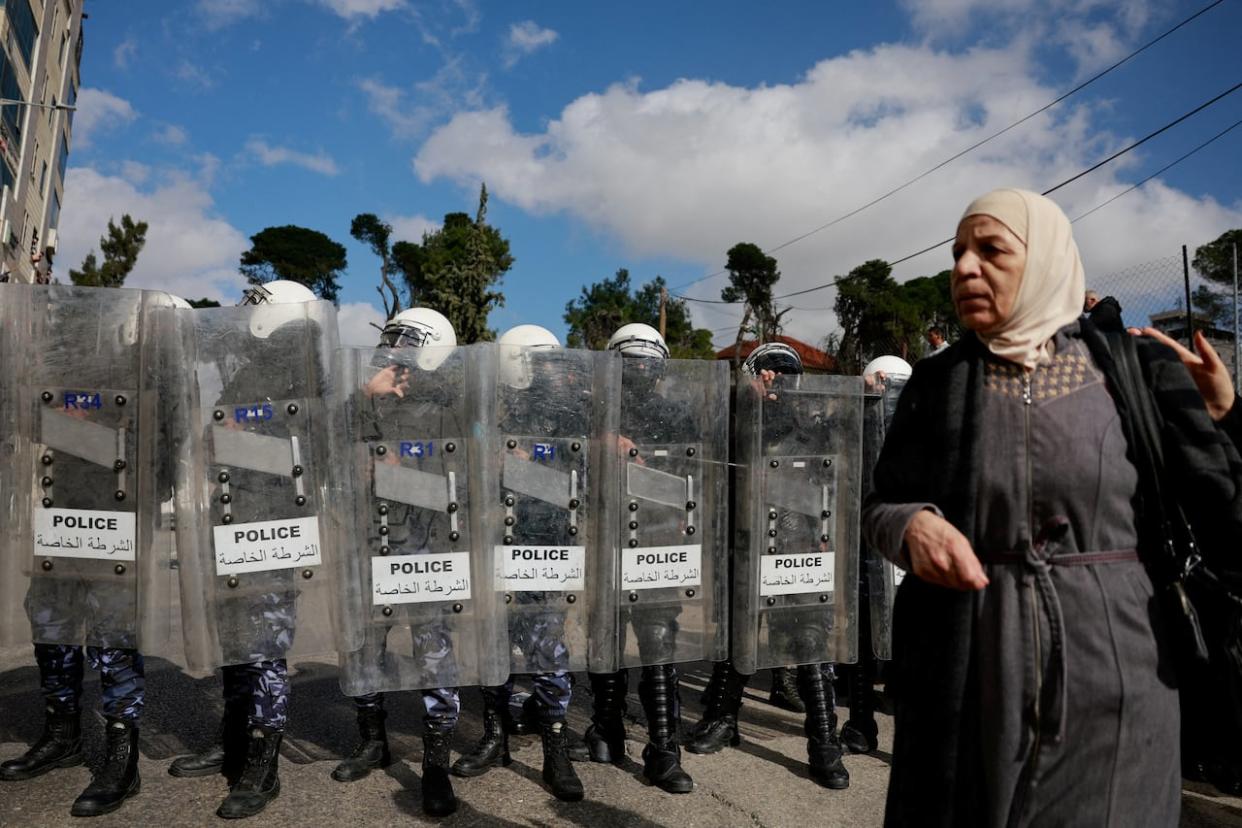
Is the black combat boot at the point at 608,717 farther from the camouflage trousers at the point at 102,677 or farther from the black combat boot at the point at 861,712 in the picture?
the camouflage trousers at the point at 102,677

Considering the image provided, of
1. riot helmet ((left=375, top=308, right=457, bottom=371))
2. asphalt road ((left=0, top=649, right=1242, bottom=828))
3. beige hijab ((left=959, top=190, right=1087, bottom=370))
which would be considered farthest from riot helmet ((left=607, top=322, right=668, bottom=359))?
beige hijab ((left=959, top=190, right=1087, bottom=370))

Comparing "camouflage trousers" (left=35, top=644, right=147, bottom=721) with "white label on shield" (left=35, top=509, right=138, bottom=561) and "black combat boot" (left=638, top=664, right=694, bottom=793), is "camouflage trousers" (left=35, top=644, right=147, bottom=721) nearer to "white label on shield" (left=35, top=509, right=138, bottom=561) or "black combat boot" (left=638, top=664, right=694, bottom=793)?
"white label on shield" (left=35, top=509, right=138, bottom=561)

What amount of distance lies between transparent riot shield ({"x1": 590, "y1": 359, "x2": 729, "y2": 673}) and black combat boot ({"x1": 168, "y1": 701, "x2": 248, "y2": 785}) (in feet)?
5.54

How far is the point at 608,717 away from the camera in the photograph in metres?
4.41

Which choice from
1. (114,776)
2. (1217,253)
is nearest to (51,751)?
(114,776)

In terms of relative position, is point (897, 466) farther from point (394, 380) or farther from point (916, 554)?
point (394, 380)

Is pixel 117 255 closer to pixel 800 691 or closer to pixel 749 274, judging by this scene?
pixel 800 691

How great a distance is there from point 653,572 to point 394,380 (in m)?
1.39

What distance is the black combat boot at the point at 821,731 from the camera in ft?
13.6

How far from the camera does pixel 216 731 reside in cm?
467

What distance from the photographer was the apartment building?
25.5 meters

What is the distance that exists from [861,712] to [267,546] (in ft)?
10.7

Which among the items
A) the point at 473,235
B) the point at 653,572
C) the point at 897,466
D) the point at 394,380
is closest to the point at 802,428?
the point at 653,572

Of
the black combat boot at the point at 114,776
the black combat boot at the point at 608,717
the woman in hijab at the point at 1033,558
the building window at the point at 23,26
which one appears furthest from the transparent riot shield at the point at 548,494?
the building window at the point at 23,26
